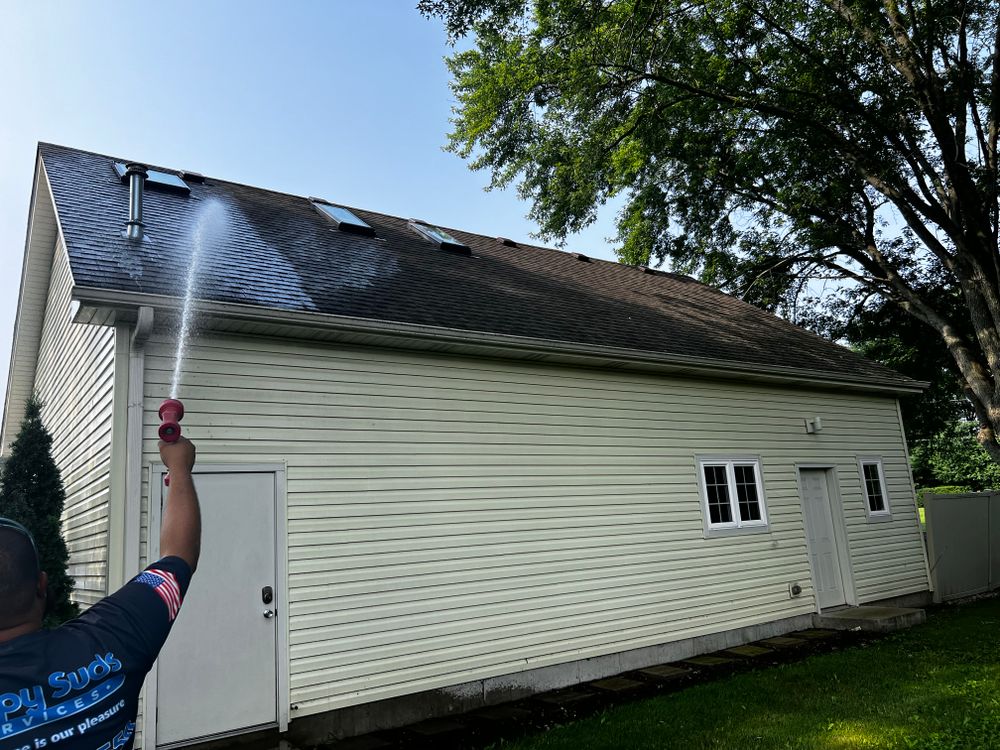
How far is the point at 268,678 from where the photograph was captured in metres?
5.66

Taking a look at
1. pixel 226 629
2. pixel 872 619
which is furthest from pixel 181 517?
pixel 872 619

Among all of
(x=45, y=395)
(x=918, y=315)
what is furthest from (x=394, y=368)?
(x=918, y=315)

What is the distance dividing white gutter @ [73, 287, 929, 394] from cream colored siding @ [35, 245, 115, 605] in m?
0.57

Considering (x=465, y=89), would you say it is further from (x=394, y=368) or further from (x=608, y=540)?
(x=608, y=540)

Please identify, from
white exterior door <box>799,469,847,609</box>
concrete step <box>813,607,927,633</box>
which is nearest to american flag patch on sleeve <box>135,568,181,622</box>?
concrete step <box>813,607,927,633</box>

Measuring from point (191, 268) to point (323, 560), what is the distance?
2902 mm

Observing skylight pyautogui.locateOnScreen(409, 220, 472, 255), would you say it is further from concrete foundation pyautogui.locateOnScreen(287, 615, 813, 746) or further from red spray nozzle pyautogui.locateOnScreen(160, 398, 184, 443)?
red spray nozzle pyautogui.locateOnScreen(160, 398, 184, 443)

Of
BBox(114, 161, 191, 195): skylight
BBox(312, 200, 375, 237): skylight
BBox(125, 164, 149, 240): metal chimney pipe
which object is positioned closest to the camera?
BBox(125, 164, 149, 240): metal chimney pipe

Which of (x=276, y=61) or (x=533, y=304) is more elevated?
(x=276, y=61)

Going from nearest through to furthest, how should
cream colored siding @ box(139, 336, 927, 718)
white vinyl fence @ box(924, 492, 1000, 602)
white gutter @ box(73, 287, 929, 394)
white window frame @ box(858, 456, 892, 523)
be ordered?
white gutter @ box(73, 287, 929, 394), cream colored siding @ box(139, 336, 927, 718), white window frame @ box(858, 456, 892, 523), white vinyl fence @ box(924, 492, 1000, 602)

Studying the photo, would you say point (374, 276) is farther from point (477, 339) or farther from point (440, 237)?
point (440, 237)

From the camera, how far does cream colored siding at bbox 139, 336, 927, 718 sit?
6055mm

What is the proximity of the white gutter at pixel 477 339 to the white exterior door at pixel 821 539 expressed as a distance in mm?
1548

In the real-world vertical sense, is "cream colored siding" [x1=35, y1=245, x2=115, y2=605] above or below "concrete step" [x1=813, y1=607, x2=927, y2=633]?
above
